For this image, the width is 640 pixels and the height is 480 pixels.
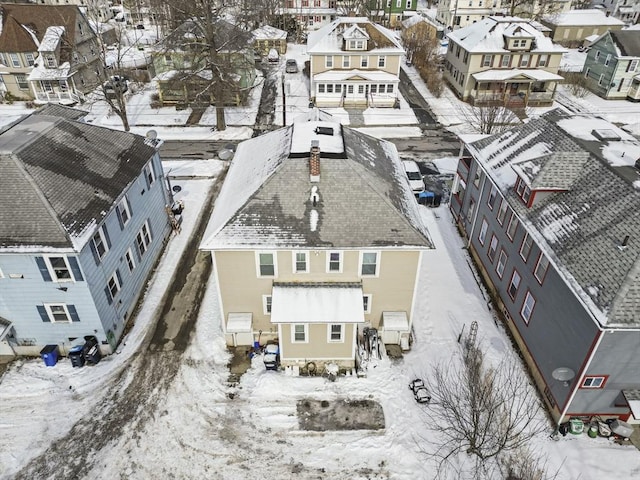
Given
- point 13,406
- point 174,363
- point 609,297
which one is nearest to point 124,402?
point 174,363

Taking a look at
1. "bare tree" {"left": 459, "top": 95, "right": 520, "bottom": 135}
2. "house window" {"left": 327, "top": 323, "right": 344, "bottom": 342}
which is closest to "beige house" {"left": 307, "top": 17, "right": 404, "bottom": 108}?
"bare tree" {"left": 459, "top": 95, "right": 520, "bottom": 135}

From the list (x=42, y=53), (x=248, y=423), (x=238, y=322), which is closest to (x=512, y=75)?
(x=238, y=322)

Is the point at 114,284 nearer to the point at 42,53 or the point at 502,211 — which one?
the point at 502,211

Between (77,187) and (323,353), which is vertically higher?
(77,187)

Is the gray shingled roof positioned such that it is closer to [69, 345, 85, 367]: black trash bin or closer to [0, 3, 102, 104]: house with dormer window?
[69, 345, 85, 367]: black trash bin

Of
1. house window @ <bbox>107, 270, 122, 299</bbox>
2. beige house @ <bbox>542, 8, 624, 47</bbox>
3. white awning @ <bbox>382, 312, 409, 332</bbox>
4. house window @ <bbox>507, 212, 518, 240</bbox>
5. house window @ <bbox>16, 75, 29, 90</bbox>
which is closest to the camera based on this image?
white awning @ <bbox>382, 312, 409, 332</bbox>

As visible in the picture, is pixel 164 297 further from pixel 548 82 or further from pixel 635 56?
pixel 635 56
